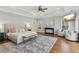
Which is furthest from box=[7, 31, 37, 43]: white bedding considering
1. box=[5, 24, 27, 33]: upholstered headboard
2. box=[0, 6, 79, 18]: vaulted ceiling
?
box=[0, 6, 79, 18]: vaulted ceiling

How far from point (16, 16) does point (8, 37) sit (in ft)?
2.46

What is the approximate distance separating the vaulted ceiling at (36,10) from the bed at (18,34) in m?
0.53

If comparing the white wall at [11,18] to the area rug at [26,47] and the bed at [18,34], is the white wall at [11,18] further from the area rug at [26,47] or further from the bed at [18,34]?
the area rug at [26,47]

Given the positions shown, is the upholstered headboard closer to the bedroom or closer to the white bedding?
the bedroom

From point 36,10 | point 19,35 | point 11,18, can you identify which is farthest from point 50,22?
point 11,18

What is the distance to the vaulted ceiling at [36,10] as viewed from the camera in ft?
6.39

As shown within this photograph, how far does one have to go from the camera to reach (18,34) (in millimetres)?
2385

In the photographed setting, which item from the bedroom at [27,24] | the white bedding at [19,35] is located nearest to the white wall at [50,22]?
the bedroom at [27,24]

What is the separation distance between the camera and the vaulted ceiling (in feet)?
6.39

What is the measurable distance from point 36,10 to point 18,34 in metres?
1.08

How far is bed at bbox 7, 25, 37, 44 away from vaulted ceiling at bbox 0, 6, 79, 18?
0.53 m

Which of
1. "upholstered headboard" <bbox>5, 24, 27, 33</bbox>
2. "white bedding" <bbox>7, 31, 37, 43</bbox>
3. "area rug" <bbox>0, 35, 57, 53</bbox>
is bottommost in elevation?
"area rug" <bbox>0, 35, 57, 53</bbox>
